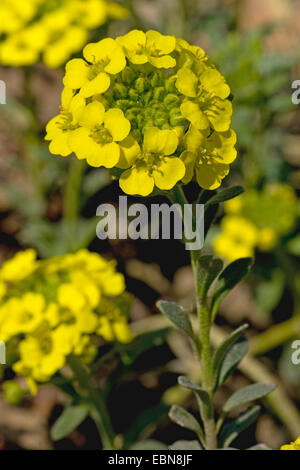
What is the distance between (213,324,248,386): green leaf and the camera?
1462 mm

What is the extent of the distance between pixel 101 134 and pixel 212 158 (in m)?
0.24

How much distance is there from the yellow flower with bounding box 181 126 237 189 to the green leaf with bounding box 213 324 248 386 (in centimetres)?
37

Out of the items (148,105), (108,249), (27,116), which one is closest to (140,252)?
(108,249)

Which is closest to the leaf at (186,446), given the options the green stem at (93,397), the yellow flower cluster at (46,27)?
the green stem at (93,397)

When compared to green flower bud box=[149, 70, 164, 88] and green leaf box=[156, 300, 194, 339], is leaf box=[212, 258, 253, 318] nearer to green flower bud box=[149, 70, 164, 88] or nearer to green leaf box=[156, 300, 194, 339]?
green leaf box=[156, 300, 194, 339]

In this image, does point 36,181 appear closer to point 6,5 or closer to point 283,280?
point 6,5

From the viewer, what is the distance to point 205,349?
5.03 feet

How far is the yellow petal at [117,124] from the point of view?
1261mm

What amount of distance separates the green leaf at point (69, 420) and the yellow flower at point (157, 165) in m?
1.02

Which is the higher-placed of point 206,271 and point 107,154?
point 107,154

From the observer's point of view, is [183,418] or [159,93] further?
→ [183,418]

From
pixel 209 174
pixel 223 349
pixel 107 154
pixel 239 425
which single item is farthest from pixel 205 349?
pixel 107 154

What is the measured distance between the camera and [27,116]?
3191 millimetres

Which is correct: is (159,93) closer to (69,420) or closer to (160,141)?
(160,141)
